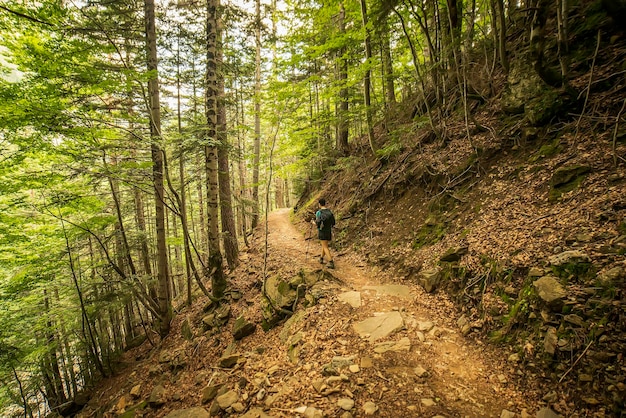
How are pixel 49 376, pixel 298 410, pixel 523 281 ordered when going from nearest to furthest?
pixel 298 410
pixel 523 281
pixel 49 376

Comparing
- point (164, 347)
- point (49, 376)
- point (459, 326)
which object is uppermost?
point (459, 326)

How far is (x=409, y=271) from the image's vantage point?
6.09 m

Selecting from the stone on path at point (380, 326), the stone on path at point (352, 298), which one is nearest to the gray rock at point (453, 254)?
the stone on path at point (380, 326)

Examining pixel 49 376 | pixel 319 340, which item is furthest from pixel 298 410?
pixel 49 376

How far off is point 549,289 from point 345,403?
9.61 ft

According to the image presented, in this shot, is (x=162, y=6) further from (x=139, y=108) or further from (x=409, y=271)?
(x=409, y=271)

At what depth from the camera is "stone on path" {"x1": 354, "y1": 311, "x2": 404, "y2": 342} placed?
4270 mm

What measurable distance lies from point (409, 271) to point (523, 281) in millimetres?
2554

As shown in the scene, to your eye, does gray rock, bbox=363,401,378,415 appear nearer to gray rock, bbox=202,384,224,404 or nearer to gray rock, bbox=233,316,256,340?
gray rock, bbox=202,384,224,404

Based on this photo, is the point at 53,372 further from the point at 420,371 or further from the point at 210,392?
the point at 420,371

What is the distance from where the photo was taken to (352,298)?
217 inches

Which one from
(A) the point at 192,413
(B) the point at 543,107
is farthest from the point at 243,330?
(B) the point at 543,107

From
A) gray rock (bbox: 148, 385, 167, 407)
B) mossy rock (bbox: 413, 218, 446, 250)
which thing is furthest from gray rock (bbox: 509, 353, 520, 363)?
gray rock (bbox: 148, 385, 167, 407)

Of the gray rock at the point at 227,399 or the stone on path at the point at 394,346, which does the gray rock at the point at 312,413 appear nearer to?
the stone on path at the point at 394,346
